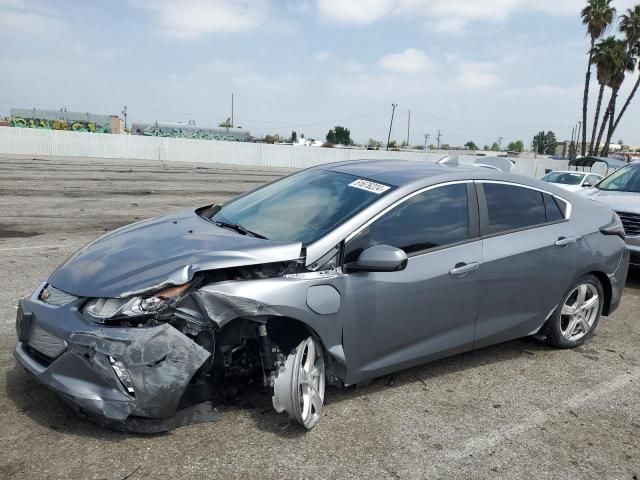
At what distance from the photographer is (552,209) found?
15.3 ft

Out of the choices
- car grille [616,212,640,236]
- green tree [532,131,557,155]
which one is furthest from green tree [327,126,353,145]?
car grille [616,212,640,236]

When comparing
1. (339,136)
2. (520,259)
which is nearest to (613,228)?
(520,259)

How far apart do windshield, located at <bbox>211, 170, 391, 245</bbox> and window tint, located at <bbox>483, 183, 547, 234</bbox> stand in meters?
0.92

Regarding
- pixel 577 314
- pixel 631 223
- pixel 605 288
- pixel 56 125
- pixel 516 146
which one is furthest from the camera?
pixel 516 146

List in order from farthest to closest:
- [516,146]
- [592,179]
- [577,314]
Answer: [516,146] → [592,179] → [577,314]

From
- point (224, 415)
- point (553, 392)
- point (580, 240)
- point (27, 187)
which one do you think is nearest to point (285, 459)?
point (224, 415)

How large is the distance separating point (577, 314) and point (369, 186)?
2.26 m

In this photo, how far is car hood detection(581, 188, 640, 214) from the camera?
283 inches

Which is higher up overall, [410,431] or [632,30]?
[632,30]

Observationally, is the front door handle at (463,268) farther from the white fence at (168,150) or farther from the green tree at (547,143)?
the green tree at (547,143)

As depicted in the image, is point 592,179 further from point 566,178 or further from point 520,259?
point 520,259

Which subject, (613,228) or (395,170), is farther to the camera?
(613,228)

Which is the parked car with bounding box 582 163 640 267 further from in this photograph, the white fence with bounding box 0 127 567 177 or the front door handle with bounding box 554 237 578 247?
the white fence with bounding box 0 127 567 177

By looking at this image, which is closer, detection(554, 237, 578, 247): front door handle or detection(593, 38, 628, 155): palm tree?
detection(554, 237, 578, 247): front door handle
